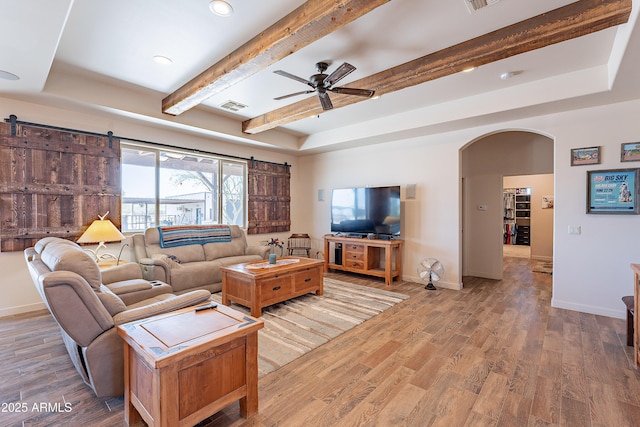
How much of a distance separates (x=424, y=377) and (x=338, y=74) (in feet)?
9.10

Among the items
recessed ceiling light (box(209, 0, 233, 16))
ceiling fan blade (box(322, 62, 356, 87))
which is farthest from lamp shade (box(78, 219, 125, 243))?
ceiling fan blade (box(322, 62, 356, 87))

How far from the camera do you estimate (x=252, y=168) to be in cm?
602

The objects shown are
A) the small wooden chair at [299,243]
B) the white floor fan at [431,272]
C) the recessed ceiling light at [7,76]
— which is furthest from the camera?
the small wooden chair at [299,243]

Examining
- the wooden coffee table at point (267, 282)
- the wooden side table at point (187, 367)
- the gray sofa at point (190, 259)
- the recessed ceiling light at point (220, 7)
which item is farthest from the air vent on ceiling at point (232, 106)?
the wooden side table at point (187, 367)

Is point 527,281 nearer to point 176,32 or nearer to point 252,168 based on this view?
point 252,168

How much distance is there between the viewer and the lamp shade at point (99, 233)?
11.6 feet

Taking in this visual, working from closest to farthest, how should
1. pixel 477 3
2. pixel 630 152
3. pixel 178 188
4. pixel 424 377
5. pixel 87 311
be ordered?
pixel 87 311 < pixel 477 3 < pixel 424 377 < pixel 630 152 < pixel 178 188

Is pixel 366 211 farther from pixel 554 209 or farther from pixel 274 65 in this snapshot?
pixel 274 65

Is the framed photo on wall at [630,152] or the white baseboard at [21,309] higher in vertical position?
the framed photo on wall at [630,152]

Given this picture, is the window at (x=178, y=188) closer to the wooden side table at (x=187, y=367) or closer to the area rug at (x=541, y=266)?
the wooden side table at (x=187, y=367)

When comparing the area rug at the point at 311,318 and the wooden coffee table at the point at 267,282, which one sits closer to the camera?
the area rug at the point at 311,318

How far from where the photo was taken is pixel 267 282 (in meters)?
3.60

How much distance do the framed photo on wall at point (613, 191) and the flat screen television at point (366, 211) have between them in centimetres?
250

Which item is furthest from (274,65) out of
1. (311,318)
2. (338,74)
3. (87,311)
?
(311,318)
